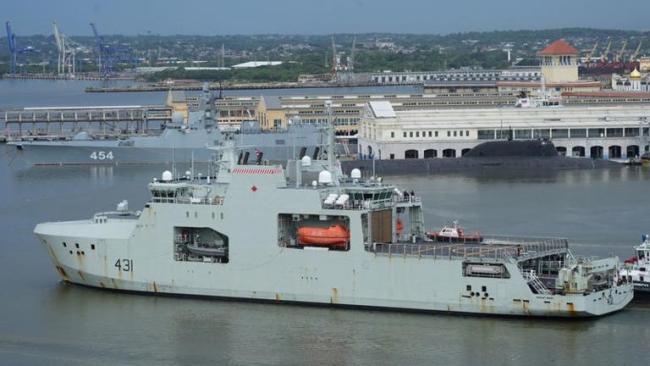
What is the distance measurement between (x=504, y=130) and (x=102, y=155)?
14.0 meters

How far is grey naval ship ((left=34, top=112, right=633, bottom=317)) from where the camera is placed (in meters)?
20.5

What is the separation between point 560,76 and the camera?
73.9m

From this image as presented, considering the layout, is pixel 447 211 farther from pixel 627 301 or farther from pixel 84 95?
pixel 84 95

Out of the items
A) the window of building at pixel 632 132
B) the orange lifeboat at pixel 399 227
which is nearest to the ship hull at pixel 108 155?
the window of building at pixel 632 132

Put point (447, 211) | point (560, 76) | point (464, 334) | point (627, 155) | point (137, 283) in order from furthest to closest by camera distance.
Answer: point (560, 76) → point (627, 155) → point (447, 211) → point (137, 283) → point (464, 334)

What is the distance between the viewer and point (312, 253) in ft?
70.5

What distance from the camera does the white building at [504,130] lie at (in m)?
49.5

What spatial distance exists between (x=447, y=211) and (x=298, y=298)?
1092 cm

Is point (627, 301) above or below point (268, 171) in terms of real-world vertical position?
below

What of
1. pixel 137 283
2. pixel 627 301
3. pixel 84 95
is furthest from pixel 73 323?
pixel 84 95

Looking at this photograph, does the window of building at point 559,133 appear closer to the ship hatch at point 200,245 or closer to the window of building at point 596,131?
the window of building at point 596,131

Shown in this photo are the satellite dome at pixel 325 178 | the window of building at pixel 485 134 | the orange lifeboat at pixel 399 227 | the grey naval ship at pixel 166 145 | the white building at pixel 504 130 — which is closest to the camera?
the satellite dome at pixel 325 178

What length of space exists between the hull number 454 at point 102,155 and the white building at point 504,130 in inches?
354

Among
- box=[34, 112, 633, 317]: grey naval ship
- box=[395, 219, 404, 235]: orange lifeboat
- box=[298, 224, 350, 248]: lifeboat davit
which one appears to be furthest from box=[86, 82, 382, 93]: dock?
box=[298, 224, 350, 248]: lifeboat davit
